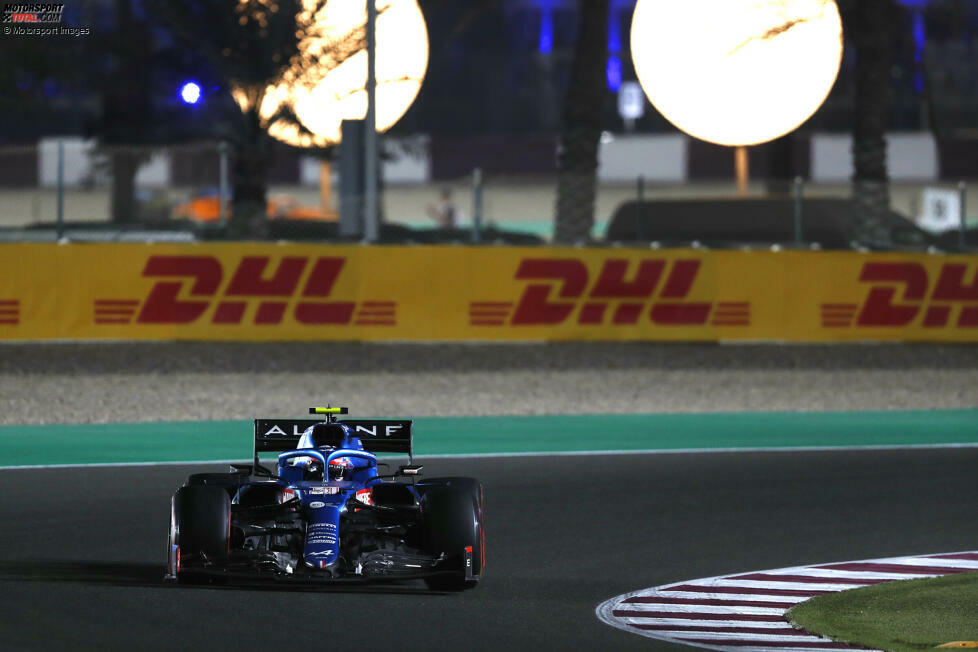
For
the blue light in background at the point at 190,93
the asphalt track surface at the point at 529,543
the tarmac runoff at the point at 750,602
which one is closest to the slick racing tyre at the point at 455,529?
the asphalt track surface at the point at 529,543

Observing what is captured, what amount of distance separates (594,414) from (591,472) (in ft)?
15.9

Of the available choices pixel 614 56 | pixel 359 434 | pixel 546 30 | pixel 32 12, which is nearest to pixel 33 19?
pixel 32 12

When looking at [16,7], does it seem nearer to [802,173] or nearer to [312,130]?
[312,130]

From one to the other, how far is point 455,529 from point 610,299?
13.5 metres

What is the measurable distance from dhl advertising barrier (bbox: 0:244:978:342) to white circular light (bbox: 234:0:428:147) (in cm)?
401

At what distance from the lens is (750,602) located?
10.4 m

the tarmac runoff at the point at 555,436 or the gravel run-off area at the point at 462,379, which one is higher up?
the gravel run-off area at the point at 462,379

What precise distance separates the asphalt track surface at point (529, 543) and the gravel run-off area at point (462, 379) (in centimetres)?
438

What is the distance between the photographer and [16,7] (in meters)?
28.4

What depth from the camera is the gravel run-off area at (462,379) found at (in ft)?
68.4

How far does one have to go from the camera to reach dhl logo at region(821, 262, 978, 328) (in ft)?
79.0

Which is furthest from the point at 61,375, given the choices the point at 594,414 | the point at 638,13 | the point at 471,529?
the point at 471,529

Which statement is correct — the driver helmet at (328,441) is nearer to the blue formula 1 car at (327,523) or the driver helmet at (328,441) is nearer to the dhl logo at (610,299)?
the blue formula 1 car at (327,523)

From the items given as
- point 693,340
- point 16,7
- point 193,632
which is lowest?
point 193,632
